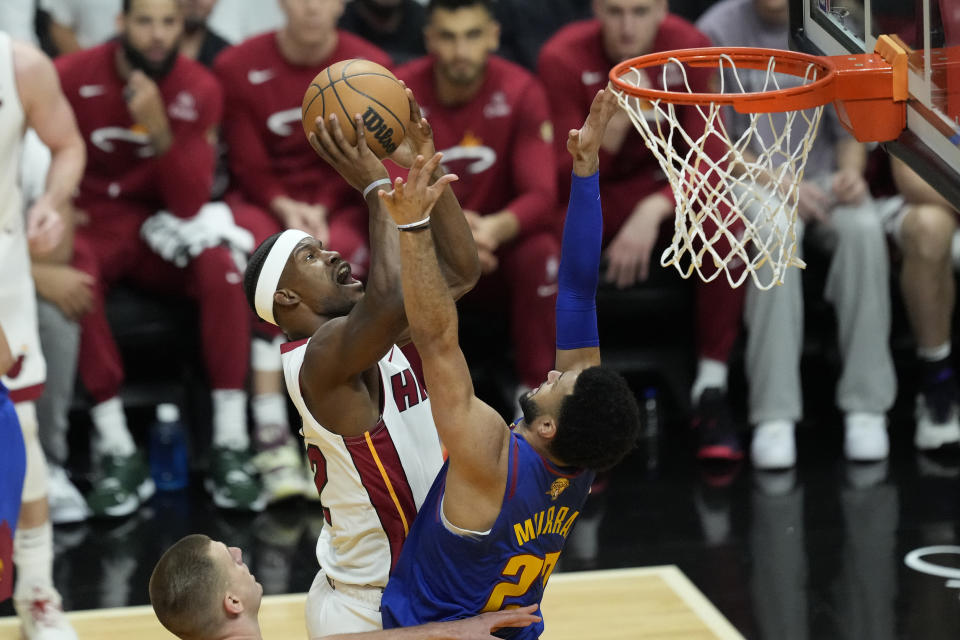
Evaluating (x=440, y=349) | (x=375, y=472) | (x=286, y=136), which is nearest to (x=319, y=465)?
(x=375, y=472)

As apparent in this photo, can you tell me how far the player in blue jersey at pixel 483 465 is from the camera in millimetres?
2711

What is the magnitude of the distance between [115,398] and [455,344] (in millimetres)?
3474

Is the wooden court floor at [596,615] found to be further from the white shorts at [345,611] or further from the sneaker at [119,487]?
the white shorts at [345,611]

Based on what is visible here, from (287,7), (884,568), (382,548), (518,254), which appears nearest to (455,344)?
(382,548)

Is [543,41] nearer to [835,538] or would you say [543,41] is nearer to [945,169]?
[835,538]

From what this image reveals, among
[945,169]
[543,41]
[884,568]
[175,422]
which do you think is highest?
[543,41]

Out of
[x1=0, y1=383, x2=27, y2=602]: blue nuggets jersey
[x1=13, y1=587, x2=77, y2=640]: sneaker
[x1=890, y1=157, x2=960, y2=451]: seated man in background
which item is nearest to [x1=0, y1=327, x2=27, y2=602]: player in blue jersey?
[x1=0, y1=383, x2=27, y2=602]: blue nuggets jersey

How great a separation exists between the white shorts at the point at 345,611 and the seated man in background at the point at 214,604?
260mm

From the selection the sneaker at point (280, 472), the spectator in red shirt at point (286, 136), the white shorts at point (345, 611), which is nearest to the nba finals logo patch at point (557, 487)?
the white shorts at point (345, 611)

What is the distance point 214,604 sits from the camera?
289cm

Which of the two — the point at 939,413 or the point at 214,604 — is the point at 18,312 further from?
the point at 939,413

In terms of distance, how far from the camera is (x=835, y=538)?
525cm

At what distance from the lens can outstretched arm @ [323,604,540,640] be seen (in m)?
2.92

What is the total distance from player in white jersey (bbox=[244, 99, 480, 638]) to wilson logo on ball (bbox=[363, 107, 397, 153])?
2.6 inches
